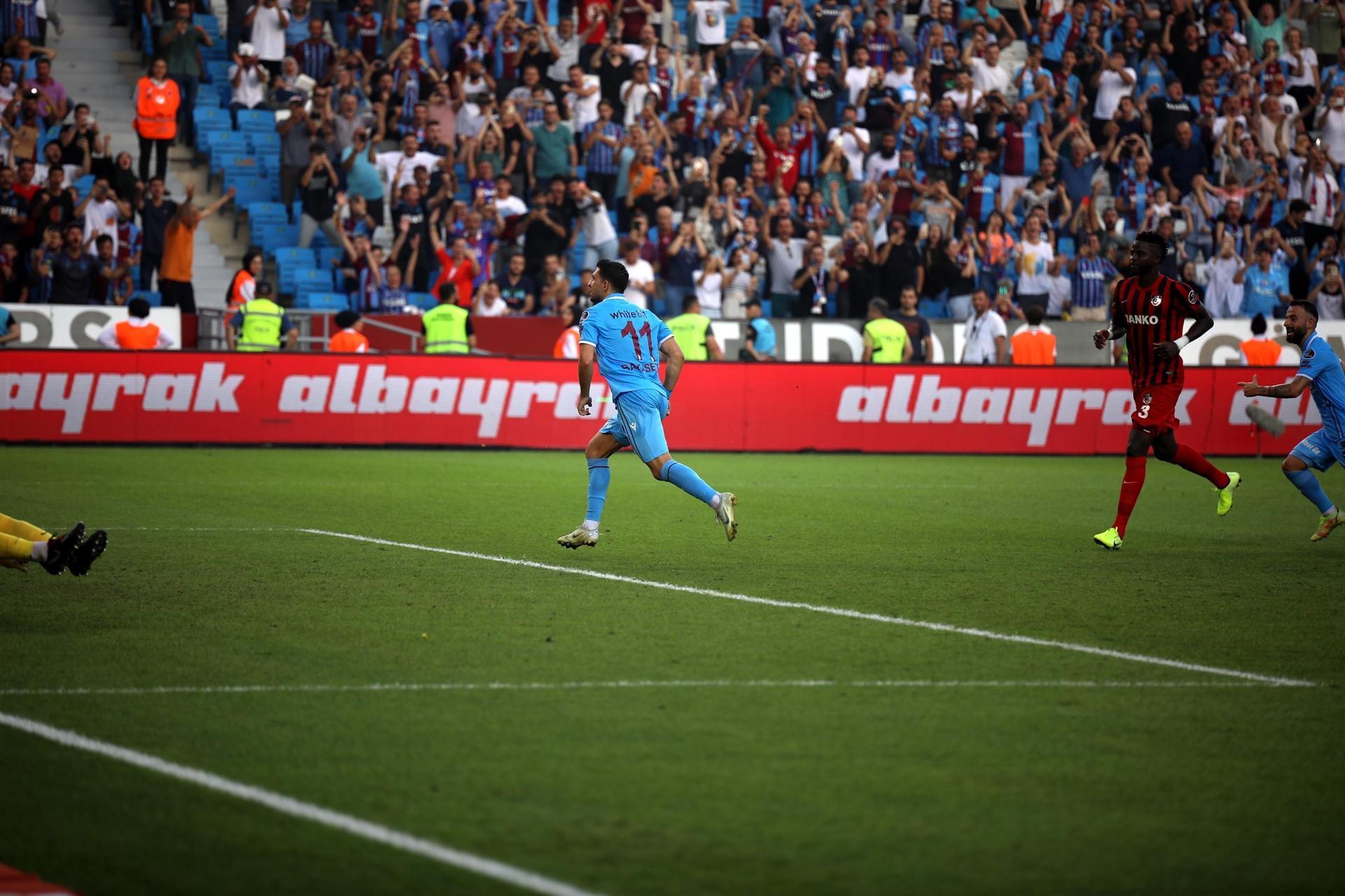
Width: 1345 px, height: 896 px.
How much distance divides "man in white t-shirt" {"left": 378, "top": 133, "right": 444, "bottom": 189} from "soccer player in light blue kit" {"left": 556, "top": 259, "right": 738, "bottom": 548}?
13.4 meters

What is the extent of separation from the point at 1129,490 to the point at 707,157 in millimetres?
15324

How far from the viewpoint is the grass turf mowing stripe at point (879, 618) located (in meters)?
7.36

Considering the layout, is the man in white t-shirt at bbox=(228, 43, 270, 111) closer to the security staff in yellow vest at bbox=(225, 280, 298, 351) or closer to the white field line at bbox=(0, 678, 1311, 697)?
the security staff in yellow vest at bbox=(225, 280, 298, 351)

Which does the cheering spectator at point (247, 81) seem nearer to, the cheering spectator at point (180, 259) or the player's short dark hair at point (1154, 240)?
the cheering spectator at point (180, 259)

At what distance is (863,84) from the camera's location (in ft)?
89.7

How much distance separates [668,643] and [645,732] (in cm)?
181

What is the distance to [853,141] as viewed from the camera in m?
26.5

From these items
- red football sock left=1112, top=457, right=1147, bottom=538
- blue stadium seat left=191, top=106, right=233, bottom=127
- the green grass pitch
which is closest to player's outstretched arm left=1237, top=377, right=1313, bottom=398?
red football sock left=1112, top=457, right=1147, bottom=538

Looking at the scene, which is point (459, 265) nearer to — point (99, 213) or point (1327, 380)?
point (99, 213)

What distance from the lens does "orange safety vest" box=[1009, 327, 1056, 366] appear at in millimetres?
23312

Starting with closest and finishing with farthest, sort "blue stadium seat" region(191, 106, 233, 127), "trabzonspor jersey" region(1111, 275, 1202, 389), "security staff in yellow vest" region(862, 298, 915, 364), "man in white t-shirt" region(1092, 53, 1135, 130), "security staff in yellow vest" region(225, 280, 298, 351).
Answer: "trabzonspor jersey" region(1111, 275, 1202, 389), "security staff in yellow vest" region(225, 280, 298, 351), "security staff in yellow vest" region(862, 298, 915, 364), "blue stadium seat" region(191, 106, 233, 127), "man in white t-shirt" region(1092, 53, 1135, 130)

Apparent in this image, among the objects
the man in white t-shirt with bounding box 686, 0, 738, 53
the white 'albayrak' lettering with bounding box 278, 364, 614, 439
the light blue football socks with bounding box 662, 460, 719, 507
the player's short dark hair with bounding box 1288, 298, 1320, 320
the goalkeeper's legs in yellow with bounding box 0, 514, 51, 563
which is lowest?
the white 'albayrak' lettering with bounding box 278, 364, 614, 439

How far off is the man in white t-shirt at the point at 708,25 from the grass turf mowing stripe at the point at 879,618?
1768 centimetres

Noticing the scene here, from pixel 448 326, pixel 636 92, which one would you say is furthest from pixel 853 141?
pixel 448 326
